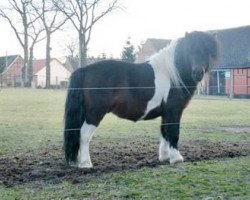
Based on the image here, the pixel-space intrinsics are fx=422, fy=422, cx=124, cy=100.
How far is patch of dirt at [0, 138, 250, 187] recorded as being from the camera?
550cm

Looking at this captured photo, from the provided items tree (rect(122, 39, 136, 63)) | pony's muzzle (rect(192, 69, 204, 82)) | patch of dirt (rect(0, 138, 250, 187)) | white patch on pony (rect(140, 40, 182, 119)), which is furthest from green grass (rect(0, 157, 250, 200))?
tree (rect(122, 39, 136, 63))

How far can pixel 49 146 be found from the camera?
797 centimetres

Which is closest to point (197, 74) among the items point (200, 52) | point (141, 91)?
point (200, 52)

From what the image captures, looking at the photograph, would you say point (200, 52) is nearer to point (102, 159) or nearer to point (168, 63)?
point (168, 63)

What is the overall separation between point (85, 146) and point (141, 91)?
117cm

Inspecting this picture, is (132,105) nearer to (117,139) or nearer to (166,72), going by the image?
(166,72)

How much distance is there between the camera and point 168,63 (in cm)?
654

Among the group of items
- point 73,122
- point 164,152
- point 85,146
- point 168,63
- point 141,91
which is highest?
point 168,63

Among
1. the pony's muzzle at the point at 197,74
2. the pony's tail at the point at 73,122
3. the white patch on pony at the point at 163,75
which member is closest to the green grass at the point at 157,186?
the pony's tail at the point at 73,122

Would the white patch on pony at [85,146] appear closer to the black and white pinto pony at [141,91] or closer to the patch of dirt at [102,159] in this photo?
the black and white pinto pony at [141,91]

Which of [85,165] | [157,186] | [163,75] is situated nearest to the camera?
[157,186]

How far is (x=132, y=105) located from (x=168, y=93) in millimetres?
602

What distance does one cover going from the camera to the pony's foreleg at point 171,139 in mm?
6422

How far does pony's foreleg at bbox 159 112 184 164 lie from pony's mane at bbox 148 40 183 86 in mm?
539
